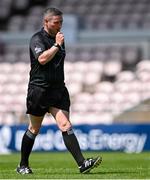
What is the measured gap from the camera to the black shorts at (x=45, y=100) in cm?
1173

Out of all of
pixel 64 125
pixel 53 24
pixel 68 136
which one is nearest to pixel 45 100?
pixel 64 125

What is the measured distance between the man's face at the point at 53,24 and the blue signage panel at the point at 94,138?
34.8 ft

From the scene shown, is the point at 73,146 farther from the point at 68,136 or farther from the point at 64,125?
the point at 64,125

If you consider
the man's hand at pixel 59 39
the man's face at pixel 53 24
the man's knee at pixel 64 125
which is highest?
Answer: the man's face at pixel 53 24

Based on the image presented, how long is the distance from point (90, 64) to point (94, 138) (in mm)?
6489

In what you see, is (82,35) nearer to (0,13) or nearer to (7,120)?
(0,13)

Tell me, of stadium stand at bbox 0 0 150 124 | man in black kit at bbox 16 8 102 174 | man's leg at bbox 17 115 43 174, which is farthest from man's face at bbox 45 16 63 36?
stadium stand at bbox 0 0 150 124

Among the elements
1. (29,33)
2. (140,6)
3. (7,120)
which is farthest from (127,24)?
(7,120)

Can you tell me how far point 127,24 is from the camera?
29.8m

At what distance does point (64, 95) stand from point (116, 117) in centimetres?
A: 1218

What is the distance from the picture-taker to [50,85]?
1173 centimetres

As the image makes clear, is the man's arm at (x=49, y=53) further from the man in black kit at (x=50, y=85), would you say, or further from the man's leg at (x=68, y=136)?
the man's leg at (x=68, y=136)

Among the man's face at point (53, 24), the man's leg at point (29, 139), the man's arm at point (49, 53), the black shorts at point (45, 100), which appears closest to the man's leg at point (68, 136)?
the black shorts at point (45, 100)

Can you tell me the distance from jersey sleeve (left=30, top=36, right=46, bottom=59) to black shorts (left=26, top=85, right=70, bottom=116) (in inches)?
20.8
